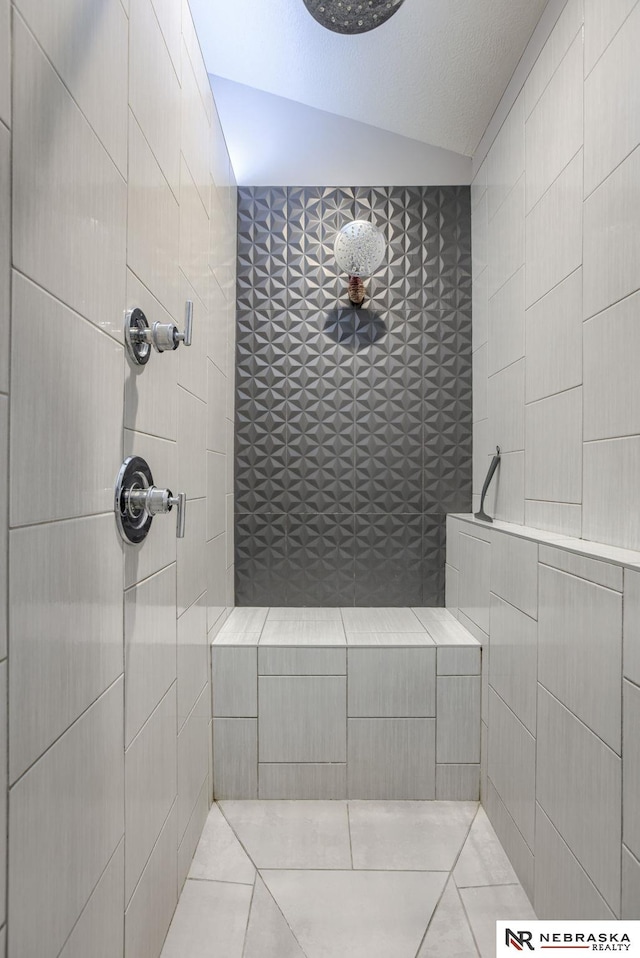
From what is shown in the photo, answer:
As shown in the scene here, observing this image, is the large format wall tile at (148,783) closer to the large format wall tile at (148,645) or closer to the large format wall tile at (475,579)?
the large format wall tile at (148,645)

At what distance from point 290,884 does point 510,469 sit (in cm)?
154

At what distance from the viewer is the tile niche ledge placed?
1.17 meters

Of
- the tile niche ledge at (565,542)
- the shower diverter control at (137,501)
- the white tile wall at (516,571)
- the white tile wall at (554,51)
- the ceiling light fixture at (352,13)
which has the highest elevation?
the ceiling light fixture at (352,13)

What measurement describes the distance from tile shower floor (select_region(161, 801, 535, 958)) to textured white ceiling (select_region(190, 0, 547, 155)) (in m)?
2.70

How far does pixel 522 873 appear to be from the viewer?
166 centimetres

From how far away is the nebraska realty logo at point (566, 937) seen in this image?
1.06m

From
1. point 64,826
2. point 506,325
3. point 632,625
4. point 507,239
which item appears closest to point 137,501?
point 64,826

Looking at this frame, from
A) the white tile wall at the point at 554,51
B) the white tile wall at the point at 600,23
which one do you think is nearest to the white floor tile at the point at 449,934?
the white tile wall at the point at 600,23

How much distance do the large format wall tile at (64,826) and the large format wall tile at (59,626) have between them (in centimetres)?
4

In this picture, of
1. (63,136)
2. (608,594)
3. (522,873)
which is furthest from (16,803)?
(522,873)

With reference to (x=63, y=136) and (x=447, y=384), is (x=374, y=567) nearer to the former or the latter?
(x=447, y=384)

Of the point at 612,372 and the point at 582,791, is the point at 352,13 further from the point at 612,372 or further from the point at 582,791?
the point at 582,791

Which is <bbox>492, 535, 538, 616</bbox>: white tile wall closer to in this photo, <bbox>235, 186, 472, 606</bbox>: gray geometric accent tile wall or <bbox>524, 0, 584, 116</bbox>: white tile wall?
<bbox>235, 186, 472, 606</bbox>: gray geometric accent tile wall

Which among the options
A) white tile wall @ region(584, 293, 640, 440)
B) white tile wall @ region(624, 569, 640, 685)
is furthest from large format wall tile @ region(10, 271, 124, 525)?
white tile wall @ region(584, 293, 640, 440)
